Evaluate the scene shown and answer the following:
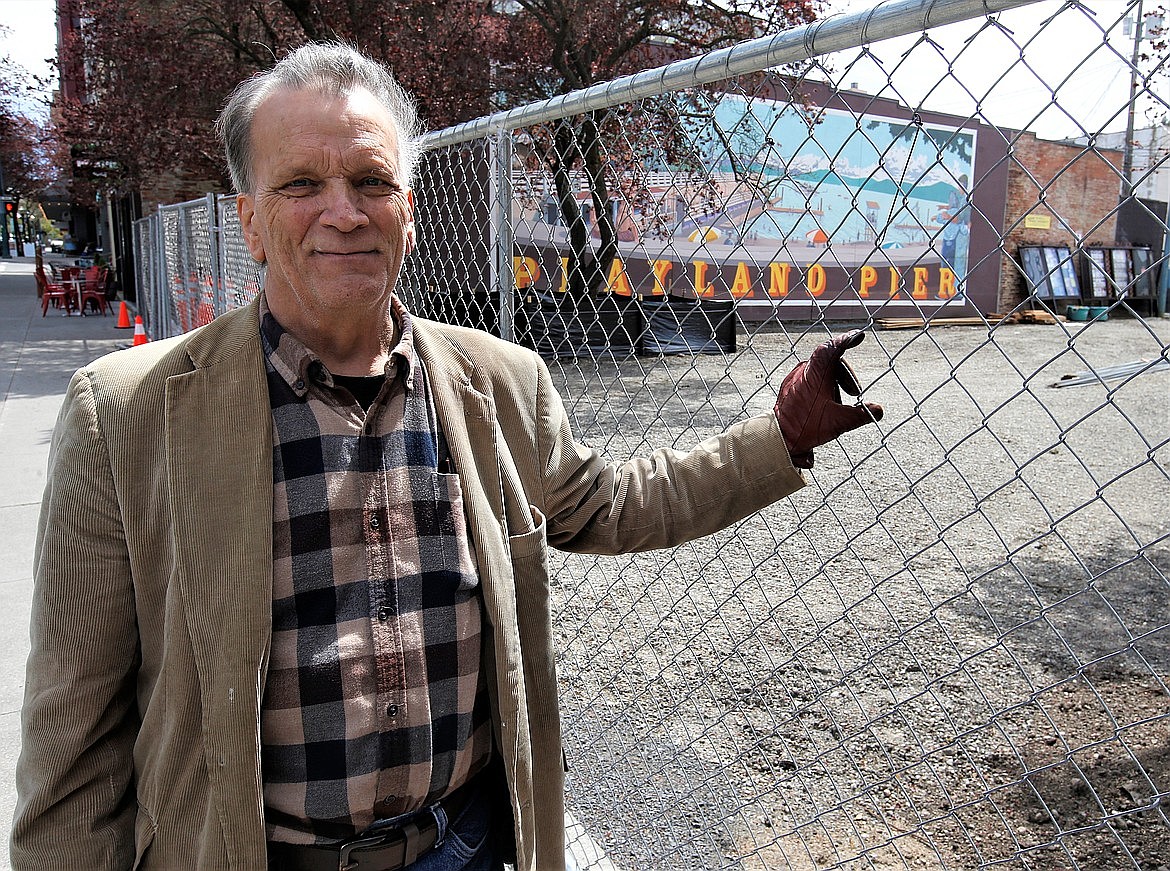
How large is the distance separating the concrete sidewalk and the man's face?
2549 mm

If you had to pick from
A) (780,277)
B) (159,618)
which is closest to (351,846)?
(159,618)

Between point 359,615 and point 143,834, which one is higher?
point 359,615

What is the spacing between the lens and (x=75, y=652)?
151 centimetres

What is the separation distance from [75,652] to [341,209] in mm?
881

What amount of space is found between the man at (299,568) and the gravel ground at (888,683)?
2.71 ft

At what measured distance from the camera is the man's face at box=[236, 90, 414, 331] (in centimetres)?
165

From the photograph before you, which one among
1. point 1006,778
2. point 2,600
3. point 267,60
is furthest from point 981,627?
point 267,60

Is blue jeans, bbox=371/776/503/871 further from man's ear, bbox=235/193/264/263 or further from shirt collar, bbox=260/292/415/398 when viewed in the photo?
man's ear, bbox=235/193/264/263

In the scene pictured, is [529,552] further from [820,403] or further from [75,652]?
[75,652]

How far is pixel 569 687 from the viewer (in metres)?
4.24

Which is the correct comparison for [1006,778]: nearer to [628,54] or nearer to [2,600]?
[2,600]

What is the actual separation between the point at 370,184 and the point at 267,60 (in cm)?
1448

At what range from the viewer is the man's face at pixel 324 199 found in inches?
64.9

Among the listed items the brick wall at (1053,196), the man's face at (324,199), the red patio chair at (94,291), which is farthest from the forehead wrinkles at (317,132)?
the brick wall at (1053,196)
